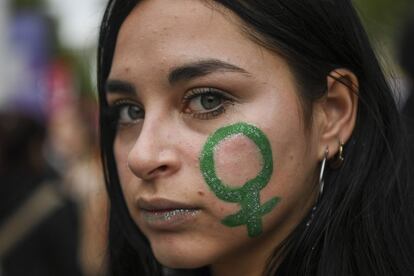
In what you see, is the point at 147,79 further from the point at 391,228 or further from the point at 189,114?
A: the point at 391,228

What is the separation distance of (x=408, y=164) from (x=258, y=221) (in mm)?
587

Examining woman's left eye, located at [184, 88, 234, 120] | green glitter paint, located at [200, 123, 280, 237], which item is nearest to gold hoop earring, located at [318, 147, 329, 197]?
green glitter paint, located at [200, 123, 280, 237]

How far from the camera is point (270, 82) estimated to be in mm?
2420

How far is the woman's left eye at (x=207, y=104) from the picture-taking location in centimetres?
244

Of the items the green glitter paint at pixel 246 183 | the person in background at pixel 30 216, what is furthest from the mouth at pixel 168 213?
the person in background at pixel 30 216

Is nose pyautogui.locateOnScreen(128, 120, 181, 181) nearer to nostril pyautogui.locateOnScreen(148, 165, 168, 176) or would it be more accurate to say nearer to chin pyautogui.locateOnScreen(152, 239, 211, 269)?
nostril pyautogui.locateOnScreen(148, 165, 168, 176)

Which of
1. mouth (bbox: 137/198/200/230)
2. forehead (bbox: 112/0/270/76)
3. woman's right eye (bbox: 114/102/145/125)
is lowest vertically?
mouth (bbox: 137/198/200/230)

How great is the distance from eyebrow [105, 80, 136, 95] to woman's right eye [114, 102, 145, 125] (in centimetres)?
6

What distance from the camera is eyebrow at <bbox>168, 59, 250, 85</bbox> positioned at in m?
2.40

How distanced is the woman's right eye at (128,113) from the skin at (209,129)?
0.46 feet

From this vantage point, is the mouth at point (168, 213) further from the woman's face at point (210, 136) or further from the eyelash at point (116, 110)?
the eyelash at point (116, 110)

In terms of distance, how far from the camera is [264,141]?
7.87ft

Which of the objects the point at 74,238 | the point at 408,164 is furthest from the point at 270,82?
the point at 74,238

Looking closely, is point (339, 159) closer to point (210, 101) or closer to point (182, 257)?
point (210, 101)
